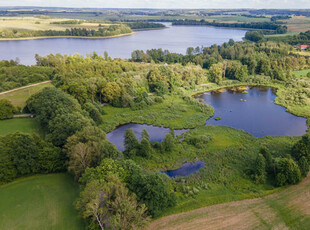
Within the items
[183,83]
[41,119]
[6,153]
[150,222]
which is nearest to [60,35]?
[183,83]

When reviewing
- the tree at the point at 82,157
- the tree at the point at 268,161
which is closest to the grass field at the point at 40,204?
the tree at the point at 82,157

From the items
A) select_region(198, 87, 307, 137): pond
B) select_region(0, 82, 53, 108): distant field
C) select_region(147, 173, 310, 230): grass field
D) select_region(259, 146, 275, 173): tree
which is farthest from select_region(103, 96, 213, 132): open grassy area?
select_region(0, 82, 53, 108): distant field

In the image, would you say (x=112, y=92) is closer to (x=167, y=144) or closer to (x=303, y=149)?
(x=167, y=144)

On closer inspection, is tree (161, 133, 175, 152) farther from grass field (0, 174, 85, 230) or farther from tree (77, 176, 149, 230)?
grass field (0, 174, 85, 230)

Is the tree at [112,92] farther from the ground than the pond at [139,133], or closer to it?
farther from the ground

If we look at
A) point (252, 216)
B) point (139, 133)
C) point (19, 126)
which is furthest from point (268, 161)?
point (19, 126)

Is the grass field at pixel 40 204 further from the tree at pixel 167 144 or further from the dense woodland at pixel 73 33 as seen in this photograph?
the dense woodland at pixel 73 33
